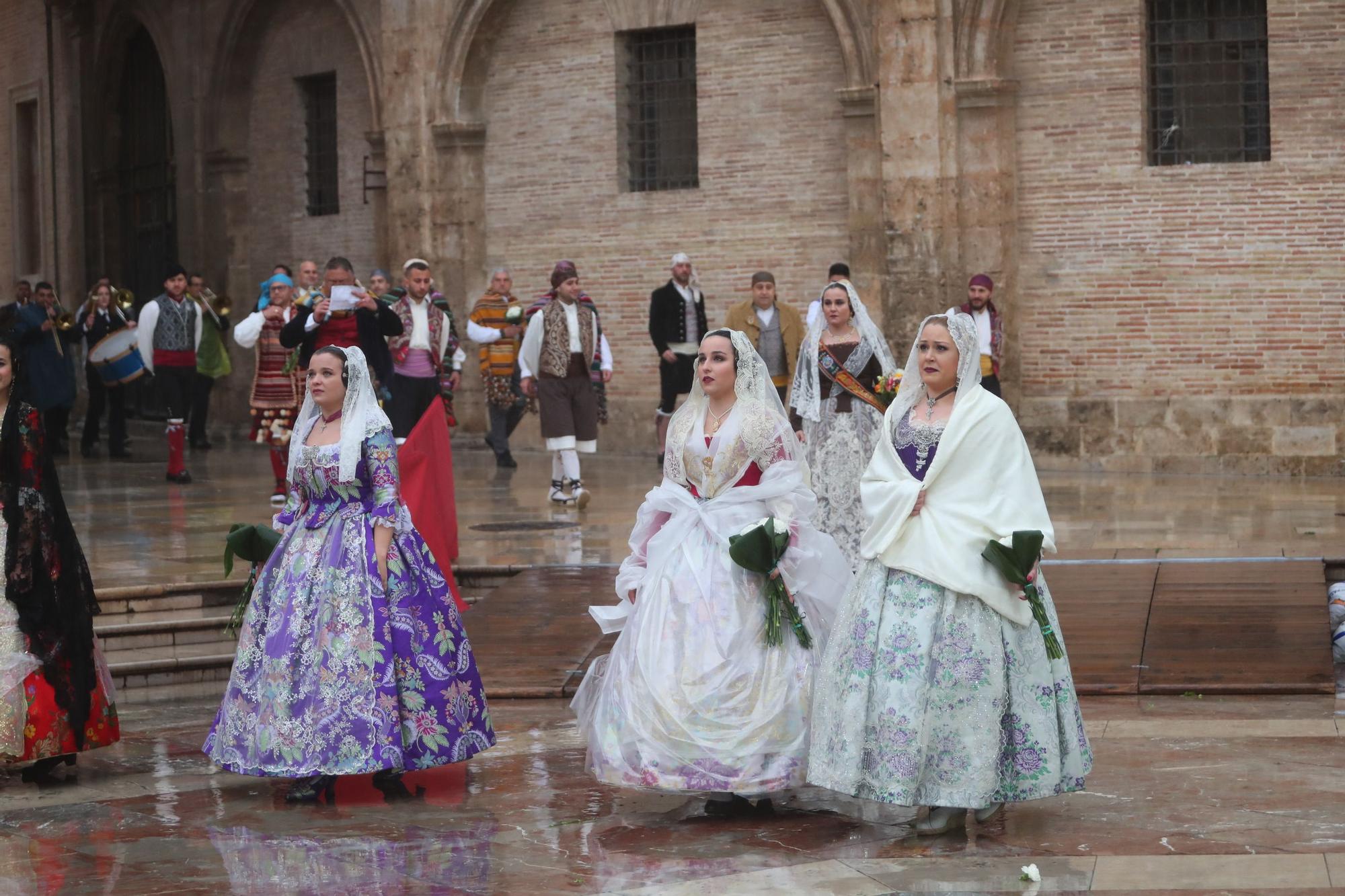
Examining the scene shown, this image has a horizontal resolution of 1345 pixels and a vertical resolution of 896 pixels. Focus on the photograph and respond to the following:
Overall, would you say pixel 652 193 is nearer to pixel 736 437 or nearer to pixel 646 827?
pixel 736 437

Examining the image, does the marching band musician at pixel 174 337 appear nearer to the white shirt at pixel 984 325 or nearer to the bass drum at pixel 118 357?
the bass drum at pixel 118 357

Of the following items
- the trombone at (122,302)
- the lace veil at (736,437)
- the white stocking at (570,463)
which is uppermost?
the trombone at (122,302)

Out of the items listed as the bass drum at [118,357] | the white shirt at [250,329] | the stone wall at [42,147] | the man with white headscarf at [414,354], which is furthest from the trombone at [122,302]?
the stone wall at [42,147]

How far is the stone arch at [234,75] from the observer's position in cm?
2200


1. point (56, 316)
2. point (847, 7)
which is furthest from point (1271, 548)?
point (56, 316)

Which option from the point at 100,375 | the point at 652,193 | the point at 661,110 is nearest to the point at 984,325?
the point at 652,193

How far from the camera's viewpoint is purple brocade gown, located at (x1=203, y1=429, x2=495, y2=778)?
654 centimetres

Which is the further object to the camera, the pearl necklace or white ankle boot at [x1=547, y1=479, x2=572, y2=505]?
white ankle boot at [x1=547, y1=479, x2=572, y2=505]

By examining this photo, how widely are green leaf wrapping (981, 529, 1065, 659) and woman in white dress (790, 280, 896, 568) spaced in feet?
13.1

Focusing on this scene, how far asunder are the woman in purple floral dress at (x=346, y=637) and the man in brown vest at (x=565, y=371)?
6.77m

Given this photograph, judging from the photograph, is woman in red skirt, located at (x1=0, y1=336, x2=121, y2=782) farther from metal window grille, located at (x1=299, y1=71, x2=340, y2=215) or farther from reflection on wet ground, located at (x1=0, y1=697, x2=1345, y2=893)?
metal window grille, located at (x1=299, y1=71, x2=340, y2=215)

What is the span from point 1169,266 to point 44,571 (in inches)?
424

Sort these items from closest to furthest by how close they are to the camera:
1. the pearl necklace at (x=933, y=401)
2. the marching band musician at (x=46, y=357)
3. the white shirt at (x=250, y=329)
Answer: the pearl necklace at (x=933, y=401), the white shirt at (x=250, y=329), the marching band musician at (x=46, y=357)

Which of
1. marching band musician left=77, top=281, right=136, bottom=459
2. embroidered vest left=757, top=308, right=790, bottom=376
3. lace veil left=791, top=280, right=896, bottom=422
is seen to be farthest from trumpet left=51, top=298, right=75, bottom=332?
lace veil left=791, top=280, right=896, bottom=422
